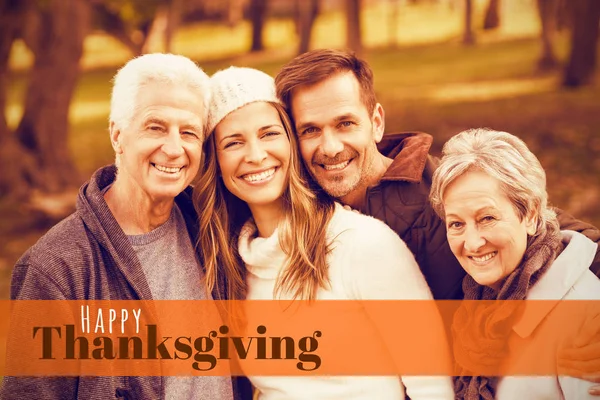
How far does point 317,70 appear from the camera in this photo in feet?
10.7

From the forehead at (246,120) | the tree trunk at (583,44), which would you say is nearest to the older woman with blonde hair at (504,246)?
the forehead at (246,120)

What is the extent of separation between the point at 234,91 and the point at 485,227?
1218 mm

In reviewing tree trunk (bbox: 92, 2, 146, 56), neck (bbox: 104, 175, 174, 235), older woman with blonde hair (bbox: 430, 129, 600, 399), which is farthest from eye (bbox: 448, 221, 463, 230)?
tree trunk (bbox: 92, 2, 146, 56)

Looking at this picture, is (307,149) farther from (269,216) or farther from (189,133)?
(189,133)

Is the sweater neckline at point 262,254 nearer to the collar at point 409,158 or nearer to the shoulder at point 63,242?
the collar at point 409,158

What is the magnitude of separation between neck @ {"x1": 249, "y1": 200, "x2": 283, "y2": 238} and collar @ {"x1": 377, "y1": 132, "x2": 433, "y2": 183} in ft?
1.70

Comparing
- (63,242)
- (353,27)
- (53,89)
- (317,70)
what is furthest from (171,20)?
(63,242)

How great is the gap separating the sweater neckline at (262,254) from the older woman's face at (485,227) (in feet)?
2.54

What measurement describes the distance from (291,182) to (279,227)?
21cm

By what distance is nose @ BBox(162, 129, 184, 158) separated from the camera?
9.55 feet

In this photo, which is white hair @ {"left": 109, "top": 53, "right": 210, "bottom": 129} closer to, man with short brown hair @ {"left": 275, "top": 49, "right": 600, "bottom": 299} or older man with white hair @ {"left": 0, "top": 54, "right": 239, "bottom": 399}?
older man with white hair @ {"left": 0, "top": 54, "right": 239, "bottom": 399}

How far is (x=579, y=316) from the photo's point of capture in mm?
2645

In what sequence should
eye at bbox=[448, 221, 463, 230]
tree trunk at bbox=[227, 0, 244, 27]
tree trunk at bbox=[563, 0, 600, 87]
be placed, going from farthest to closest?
tree trunk at bbox=[227, 0, 244, 27] → tree trunk at bbox=[563, 0, 600, 87] → eye at bbox=[448, 221, 463, 230]

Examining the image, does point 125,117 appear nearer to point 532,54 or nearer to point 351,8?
point 351,8
